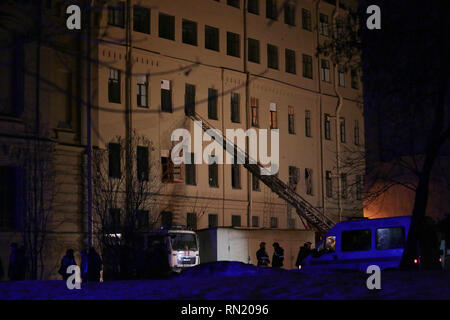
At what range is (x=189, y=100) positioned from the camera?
48.2 metres

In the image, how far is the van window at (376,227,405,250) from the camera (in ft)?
90.6

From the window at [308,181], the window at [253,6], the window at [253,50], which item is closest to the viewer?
the window at [253,50]

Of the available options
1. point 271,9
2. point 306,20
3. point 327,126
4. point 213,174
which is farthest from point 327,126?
point 213,174

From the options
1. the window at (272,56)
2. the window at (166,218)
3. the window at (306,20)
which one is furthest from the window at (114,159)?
the window at (306,20)

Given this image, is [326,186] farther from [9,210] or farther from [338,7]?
[9,210]

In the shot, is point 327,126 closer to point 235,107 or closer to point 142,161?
point 235,107

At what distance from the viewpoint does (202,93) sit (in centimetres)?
4881

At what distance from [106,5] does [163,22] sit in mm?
3886

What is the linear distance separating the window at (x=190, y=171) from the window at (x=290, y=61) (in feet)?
34.2

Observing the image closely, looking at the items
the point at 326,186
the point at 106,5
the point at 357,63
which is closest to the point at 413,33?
the point at 357,63

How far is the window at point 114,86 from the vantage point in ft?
143

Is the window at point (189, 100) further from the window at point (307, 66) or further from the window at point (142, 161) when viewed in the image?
the window at point (307, 66)

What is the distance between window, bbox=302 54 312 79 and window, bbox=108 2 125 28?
49.0 ft

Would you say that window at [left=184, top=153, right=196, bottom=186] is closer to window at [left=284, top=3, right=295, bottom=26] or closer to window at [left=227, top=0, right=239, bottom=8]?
window at [left=227, top=0, right=239, bottom=8]
